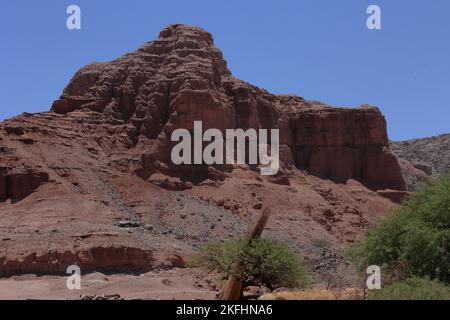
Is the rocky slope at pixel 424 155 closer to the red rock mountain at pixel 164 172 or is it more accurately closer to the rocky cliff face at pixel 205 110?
the rocky cliff face at pixel 205 110

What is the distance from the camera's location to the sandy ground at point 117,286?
40.2 meters

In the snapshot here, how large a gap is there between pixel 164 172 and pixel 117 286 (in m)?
34.2

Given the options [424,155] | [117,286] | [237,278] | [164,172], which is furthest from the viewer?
[424,155]

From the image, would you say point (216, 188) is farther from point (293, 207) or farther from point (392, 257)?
point (392, 257)

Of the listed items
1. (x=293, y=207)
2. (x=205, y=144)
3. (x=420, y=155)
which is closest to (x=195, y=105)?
(x=205, y=144)

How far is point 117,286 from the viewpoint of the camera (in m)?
44.0

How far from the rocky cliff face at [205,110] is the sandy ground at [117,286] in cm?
2799

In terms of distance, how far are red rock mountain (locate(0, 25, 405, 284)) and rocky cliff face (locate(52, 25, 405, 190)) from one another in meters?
0.18

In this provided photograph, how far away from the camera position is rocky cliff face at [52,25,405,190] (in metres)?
82.2

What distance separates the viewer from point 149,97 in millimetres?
87375

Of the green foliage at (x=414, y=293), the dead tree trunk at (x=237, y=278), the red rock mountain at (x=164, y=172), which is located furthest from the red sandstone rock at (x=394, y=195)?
the green foliage at (x=414, y=293)

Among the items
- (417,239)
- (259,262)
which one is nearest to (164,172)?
(259,262)

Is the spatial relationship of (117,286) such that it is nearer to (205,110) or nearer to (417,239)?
(417,239)

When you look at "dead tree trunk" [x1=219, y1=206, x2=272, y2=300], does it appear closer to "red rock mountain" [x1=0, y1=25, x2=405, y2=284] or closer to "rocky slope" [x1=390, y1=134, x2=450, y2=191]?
"red rock mountain" [x1=0, y1=25, x2=405, y2=284]
